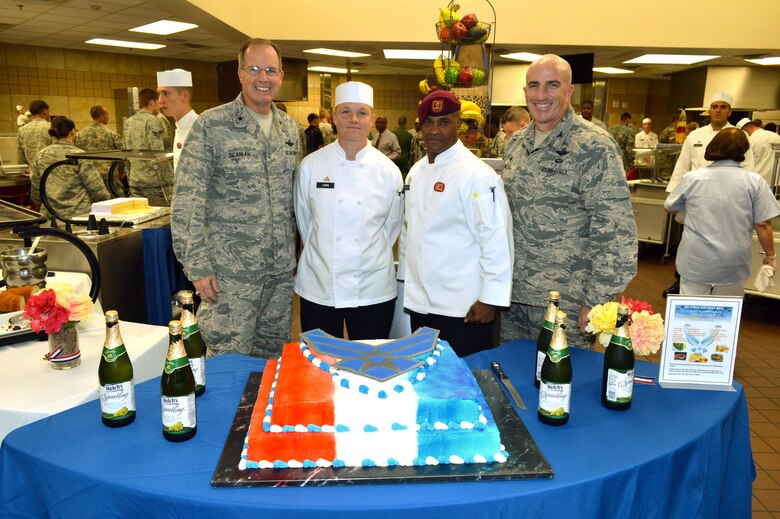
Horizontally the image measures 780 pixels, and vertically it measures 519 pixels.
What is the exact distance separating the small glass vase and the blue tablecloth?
0.38 meters

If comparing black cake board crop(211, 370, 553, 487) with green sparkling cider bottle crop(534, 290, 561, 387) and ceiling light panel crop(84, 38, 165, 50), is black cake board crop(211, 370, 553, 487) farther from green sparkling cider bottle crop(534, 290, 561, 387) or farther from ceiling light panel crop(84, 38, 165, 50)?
ceiling light panel crop(84, 38, 165, 50)

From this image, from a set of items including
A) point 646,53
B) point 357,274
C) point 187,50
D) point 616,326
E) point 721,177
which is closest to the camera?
point 616,326

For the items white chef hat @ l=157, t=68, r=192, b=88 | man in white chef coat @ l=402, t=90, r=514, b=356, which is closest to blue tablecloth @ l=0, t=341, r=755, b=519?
man in white chef coat @ l=402, t=90, r=514, b=356

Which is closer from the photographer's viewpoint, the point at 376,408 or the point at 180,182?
the point at 376,408

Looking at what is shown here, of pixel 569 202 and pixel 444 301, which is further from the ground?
pixel 569 202

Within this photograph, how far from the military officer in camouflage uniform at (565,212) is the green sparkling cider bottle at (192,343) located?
127 centimetres

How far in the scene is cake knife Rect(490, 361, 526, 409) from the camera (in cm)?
149

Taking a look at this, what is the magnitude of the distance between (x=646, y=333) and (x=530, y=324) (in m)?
0.79

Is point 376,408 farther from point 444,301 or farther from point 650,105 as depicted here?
point 650,105

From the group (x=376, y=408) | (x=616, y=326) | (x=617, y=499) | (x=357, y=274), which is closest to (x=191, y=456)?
(x=376, y=408)

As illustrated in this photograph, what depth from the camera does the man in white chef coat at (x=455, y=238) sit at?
→ 6.91 feet

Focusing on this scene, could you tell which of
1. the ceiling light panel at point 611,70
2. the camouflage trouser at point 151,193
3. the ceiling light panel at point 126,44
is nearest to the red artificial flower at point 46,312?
the camouflage trouser at point 151,193

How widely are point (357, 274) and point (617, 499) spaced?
1409mm

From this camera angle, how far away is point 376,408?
119cm
